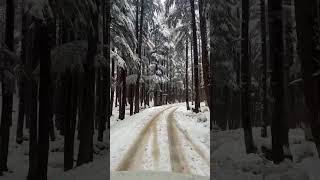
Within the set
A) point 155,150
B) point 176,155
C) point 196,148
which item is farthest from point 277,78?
point 155,150

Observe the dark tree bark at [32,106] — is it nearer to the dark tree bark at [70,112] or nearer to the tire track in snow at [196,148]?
the dark tree bark at [70,112]

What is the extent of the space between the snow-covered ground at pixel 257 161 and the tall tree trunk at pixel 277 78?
0.17 m

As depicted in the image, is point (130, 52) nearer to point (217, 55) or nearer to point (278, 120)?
point (217, 55)

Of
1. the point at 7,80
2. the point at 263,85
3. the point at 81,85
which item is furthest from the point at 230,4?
the point at 7,80

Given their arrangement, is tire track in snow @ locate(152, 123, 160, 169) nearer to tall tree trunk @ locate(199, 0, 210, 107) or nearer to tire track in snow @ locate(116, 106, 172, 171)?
tire track in snow @ locate(116, 106, 172, 171)

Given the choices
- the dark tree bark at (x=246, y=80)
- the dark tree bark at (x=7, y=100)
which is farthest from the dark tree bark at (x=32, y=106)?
the dark tree bark at (x=246, y=80)

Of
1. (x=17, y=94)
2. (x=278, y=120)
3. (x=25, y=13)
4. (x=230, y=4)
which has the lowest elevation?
(x=278, y=120)

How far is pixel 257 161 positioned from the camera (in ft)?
21.3

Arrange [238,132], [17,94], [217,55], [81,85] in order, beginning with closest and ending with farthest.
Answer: [17,94], [238,132], [81,85], [217,55]

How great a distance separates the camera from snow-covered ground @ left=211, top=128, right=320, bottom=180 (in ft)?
18.6

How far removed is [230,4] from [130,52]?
8721mm

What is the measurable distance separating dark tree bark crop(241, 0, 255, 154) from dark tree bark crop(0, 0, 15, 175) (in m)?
4.32

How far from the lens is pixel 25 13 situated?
6.32 metres

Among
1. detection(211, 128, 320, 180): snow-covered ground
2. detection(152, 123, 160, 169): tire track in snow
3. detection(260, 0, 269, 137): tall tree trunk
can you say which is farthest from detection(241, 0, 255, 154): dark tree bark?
detection(152, 123, 160, 169): tire track in snow
